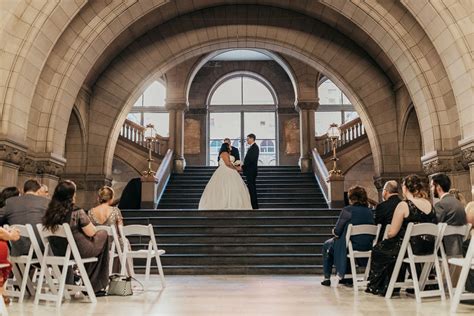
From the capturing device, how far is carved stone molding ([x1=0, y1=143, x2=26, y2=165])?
7777 mm

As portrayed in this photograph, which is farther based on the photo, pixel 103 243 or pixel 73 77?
pixel 73 77

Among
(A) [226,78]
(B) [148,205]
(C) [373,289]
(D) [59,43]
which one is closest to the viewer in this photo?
(C) [373,289]

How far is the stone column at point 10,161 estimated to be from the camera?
7807 millimetres

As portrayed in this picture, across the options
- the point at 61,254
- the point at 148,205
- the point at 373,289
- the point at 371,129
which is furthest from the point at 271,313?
the point at 371,129

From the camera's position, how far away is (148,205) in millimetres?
12555

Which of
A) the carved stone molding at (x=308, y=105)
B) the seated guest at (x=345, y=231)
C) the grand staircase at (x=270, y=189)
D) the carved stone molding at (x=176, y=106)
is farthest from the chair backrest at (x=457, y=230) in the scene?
the carved stone molding at (x=176, y=106)

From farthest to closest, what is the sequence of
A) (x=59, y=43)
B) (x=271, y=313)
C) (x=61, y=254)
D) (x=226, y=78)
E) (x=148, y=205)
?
1. (x=226, y=78)
2. (x=148, y=205)
3. (x=59, y=43)
4. (x=61, y=254)
5. (x=271, y=313)

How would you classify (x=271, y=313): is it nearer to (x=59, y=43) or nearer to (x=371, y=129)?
(x=59, y=43)

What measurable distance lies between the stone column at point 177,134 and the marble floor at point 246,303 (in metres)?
10.6

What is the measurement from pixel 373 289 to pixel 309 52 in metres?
9.00

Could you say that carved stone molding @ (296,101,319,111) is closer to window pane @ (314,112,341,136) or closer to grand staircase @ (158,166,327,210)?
grand staircase @ (158,166,327,210)

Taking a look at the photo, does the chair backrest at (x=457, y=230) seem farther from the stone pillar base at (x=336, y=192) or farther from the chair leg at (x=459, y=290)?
the stone pillar base at (x=336, y=192)

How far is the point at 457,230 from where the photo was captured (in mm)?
4727

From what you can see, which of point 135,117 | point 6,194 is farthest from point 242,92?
point 6,194
